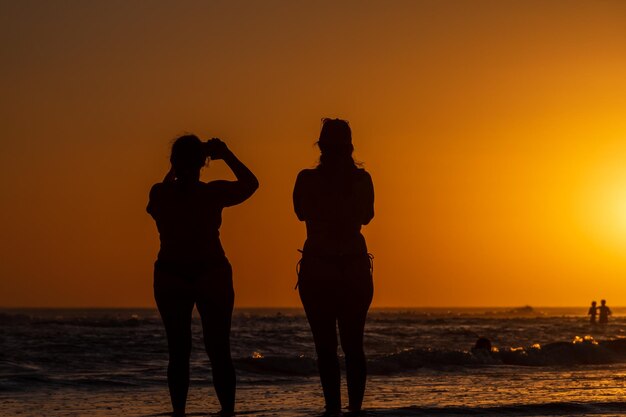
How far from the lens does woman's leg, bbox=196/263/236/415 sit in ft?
21.0

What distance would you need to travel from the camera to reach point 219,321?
21.3 feet

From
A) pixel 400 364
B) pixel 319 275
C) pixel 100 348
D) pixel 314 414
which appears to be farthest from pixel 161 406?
pixel 100 348

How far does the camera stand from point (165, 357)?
20609mm

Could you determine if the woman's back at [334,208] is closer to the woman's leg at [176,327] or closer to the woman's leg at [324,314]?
the woman's leg at [324,314]

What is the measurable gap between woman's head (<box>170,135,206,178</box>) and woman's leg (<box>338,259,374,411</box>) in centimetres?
117

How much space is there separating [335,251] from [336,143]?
0.71 meters

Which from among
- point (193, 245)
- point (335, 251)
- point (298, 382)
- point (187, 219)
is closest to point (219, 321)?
point (193, 245)

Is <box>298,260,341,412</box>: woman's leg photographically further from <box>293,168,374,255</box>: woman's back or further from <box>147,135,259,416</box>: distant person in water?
<box>147,135,259,416</box>: distant person in water

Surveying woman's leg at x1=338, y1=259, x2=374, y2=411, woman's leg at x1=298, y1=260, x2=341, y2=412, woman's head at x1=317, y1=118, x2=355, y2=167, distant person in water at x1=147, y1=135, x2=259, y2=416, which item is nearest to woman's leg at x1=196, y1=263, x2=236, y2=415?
distant person in water at x1=147, y1=135, x2=259, y2=416

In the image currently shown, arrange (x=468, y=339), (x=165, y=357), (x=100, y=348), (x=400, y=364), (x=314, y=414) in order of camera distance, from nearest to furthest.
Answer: (x=314, y=414), (x=400, y=364), (x=165, y=357), (x=100, y=348), (x=468, y=339)

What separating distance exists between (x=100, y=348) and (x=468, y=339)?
628 inches

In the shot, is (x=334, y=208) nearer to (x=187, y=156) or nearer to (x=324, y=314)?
(x=324, y=314)

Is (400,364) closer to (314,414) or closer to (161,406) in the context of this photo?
(161,406)

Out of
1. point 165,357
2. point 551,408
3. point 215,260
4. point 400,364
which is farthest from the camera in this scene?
point 165,357
